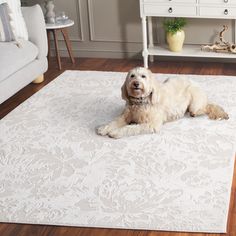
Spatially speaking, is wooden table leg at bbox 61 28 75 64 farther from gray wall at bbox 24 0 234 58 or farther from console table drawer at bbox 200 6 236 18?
console table drawer at bbox 200 6 236 18

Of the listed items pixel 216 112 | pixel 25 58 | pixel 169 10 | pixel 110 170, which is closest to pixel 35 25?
pixel 25 58

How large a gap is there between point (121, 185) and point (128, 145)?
20.6 inches

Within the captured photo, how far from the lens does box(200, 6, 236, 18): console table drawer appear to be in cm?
464

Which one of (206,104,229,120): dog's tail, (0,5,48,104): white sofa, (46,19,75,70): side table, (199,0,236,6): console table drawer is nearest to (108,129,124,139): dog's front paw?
(206,104,229,120): dog's tail

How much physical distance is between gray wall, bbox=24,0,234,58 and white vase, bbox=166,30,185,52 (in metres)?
0.25

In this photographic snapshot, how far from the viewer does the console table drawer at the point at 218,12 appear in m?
4.64

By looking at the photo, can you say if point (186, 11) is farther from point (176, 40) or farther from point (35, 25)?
point (35, 25)

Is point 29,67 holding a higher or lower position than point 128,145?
higher

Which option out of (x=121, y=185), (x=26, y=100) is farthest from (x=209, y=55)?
(x=121, y=185)

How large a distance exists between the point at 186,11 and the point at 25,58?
1.49 metres

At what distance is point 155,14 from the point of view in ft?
15.9

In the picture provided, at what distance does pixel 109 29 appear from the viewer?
5496 mm

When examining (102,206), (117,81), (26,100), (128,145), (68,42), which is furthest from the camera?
(68,42)

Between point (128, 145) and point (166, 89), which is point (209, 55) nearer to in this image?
point (166, 89)
